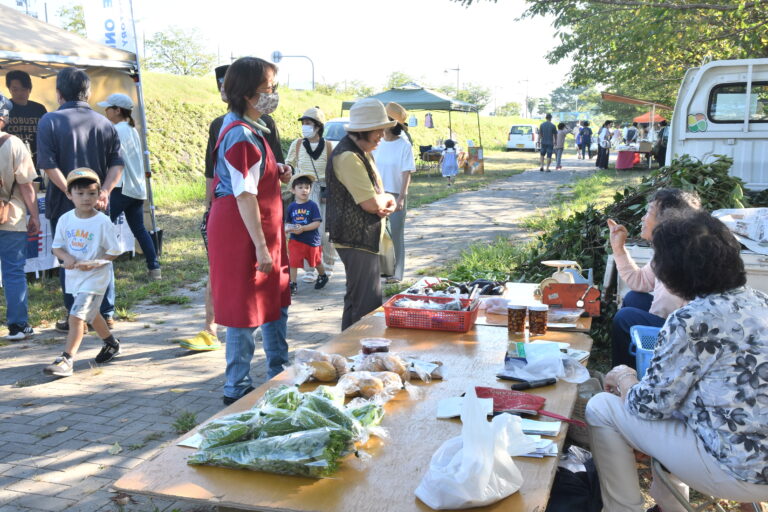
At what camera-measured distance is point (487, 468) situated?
1.93m

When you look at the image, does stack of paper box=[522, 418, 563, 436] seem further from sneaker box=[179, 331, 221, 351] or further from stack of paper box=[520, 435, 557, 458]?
sneaker box=[179, 331, 221, 351]

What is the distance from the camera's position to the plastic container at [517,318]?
11.6 feet

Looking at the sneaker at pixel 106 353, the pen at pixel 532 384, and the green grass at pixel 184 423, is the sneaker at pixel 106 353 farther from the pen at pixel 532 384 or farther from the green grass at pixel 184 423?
the pen at pixel 532 384

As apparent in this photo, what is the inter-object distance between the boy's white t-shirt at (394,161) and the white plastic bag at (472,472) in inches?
206

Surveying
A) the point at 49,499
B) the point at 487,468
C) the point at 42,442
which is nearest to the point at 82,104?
the point at 42,442

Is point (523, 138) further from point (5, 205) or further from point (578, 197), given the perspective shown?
point (5, 205)

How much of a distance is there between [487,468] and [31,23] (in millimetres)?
8202

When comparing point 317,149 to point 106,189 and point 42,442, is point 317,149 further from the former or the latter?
point 42,442

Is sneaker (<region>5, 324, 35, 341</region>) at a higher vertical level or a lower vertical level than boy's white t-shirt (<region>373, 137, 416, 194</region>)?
lower

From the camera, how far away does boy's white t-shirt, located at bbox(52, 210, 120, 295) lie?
15.8 ft

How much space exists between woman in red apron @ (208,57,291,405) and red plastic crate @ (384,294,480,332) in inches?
28.1

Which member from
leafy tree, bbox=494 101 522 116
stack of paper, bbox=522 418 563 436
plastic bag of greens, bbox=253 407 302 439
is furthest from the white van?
leafy tree, bbox=494 101 522 116

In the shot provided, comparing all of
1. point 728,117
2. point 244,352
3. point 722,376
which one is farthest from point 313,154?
point 722,376

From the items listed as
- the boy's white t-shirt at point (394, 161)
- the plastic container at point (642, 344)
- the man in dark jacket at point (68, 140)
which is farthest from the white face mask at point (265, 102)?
the boy's white t-shirt at point (394, 161)
